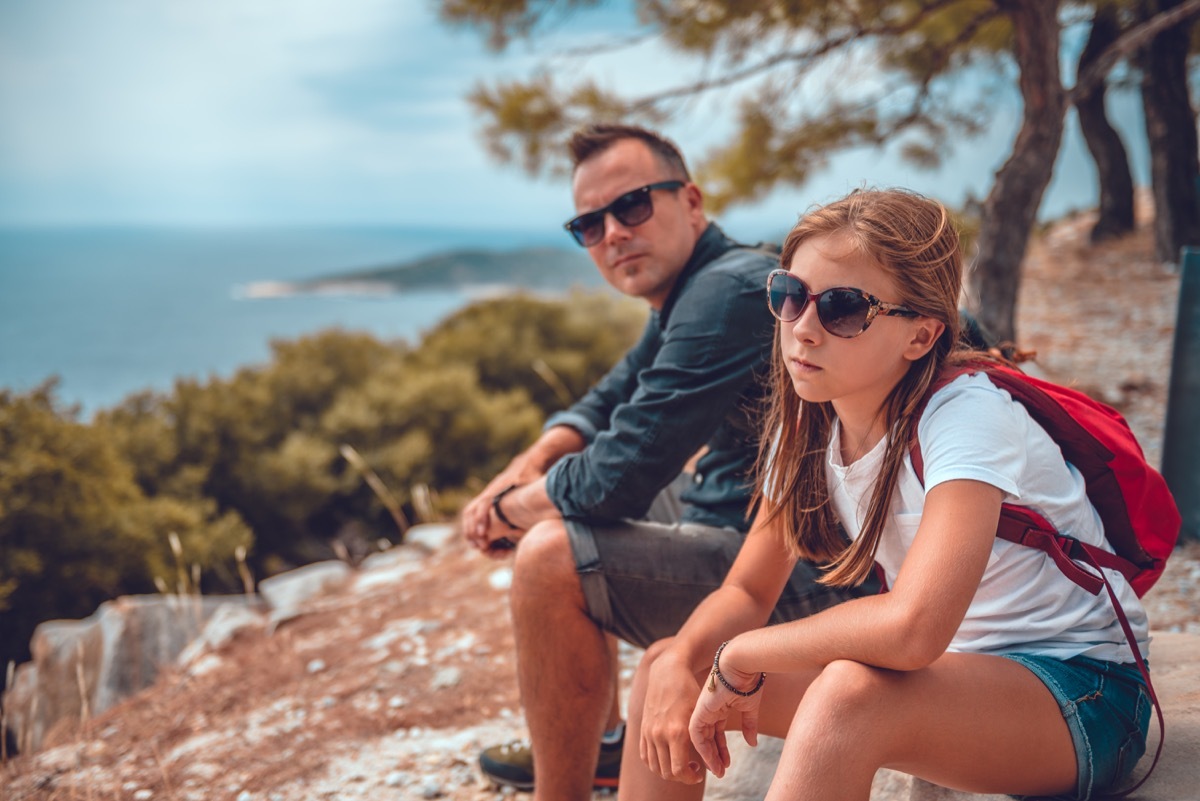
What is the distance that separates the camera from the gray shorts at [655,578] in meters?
1.79

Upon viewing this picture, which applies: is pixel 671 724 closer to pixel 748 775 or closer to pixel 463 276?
pixel 748 775

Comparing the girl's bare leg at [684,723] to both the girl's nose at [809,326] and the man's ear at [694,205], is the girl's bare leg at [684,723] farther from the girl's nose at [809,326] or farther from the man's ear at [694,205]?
the man's ear at [694,205]

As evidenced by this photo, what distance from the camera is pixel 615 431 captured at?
76.3 inches

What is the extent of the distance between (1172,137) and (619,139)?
302 inches

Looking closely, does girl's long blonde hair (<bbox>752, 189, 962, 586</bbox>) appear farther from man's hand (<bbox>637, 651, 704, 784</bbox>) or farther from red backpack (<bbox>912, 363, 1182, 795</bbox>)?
man's hand (<bbox>637, 651, 704, 784</bbox>)

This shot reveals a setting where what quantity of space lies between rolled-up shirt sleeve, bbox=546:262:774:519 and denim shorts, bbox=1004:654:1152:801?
788 millimetres

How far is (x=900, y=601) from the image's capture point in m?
1.18

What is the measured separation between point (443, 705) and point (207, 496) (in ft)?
13.1

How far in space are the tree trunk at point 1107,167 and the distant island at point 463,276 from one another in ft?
17.4

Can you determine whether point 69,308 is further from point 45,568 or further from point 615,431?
point 615,431

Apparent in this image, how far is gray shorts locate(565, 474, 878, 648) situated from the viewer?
1.79m

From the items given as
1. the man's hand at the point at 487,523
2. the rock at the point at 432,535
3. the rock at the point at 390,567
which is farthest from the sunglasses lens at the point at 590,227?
the rock at the point at 432,535

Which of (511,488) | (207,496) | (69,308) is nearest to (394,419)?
(207,496)

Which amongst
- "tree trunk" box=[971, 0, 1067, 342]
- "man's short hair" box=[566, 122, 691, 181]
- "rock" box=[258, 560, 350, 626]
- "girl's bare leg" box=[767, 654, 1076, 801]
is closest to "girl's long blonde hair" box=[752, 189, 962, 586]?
"girl's bare leg" box=[767, 654, 1076, 801]
